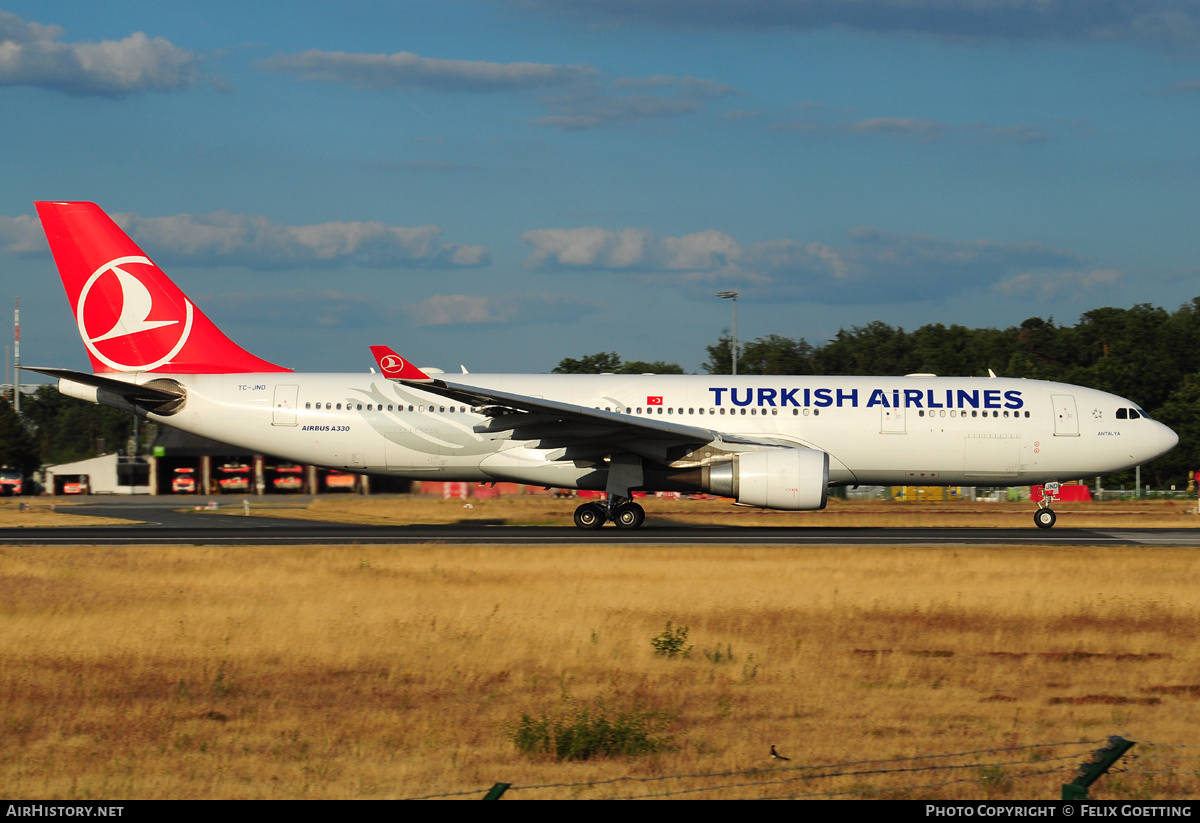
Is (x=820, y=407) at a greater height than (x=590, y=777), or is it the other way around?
(x=820, y=407)

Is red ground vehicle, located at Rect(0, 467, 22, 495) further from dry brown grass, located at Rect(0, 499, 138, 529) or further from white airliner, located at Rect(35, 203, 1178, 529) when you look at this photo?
white airliner, located at Rect(35, 203, 1178, 529)

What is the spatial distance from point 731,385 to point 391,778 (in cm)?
1827

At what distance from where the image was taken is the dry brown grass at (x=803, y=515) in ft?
89.5

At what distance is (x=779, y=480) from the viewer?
70.0ft

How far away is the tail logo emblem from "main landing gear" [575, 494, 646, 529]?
10.2 meters

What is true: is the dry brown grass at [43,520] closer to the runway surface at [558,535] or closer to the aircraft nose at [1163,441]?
the runway surface at [558,535]

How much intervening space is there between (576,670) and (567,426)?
40.9 feet

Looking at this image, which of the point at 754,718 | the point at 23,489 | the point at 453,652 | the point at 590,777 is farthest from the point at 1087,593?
the point at 23,489

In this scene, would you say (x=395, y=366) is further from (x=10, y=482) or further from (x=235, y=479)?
(x=10, y=482)

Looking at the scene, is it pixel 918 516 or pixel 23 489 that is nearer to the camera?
pixel 918 516

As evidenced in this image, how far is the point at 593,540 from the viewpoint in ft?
66.6

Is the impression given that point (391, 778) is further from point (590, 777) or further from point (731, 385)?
point (731, 385)

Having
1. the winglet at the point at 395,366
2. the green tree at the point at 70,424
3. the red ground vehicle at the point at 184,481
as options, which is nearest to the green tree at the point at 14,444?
the green tree at the point at 70,424

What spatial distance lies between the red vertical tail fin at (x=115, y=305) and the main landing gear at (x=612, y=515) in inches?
357
